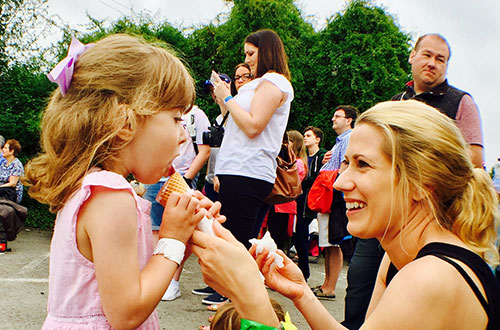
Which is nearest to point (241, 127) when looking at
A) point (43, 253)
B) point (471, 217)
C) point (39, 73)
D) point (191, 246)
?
point (191, 246)

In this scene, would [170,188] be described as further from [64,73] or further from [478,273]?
[478,273]

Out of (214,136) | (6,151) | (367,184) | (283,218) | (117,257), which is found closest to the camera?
(117,257)

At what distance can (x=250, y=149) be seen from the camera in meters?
3.12

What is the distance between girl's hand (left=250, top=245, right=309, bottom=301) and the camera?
173cm

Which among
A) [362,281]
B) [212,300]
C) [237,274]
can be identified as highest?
[237,274]

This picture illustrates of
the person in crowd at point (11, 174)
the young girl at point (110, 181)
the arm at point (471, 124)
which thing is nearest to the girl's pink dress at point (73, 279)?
the young girl at point (110, 181)

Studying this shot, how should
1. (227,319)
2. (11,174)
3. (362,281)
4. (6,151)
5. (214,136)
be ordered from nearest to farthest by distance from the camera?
(227,319) < (362,281) < (214,136) < (11,174) < (6,151)

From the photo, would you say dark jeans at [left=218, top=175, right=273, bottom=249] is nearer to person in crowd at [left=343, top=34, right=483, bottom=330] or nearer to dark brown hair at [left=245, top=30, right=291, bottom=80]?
person in crowd at [left=343, top=34, right=483, bottom=330]

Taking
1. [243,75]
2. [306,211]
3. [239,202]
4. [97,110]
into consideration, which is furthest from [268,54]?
[306,211]

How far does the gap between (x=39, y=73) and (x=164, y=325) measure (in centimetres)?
840

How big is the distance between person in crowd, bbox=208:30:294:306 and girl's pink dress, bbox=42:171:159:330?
172 centimetres

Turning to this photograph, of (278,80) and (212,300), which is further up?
(278,80)

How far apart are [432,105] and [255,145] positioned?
1265 mm

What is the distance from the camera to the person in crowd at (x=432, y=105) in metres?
2.84
